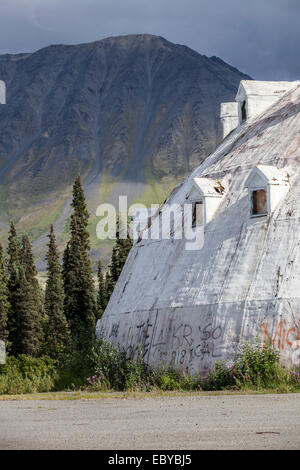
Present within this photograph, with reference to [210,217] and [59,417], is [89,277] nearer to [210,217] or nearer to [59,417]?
[210,217]

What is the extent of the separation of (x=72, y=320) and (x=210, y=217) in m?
37.8

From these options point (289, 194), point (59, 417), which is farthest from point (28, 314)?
point (59, 417)

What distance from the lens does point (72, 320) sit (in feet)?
197

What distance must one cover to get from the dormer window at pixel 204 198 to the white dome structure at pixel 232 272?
0.12 feet

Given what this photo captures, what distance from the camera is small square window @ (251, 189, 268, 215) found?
22.3 m

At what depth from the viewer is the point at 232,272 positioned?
21344mm

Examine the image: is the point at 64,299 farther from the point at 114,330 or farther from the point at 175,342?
the point at 175,342

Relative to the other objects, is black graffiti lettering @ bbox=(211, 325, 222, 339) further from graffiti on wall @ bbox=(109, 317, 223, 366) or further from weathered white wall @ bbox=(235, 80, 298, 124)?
weathered white wall @ bbox=(235, 80, 298, 124)

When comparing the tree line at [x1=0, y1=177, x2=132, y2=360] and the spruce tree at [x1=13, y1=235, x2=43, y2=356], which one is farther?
the spruce tree at [x1=13, y1=235, x2=43, y2=356]

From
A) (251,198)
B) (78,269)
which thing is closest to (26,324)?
(78,269)

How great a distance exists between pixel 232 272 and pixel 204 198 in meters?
3.18

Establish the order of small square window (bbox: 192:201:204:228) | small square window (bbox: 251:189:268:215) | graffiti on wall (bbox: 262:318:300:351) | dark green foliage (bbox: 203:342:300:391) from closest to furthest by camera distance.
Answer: dark green foliage (bbox: 203:342:300:391), graffiti on wall (bbox: 262:318:300:351), small square window (bbox: 251:189:268:215), small square window (bbox: 192:201:204:228)

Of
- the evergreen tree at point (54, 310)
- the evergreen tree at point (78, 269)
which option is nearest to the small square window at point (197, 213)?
the evergreen tree at point (78, 269)

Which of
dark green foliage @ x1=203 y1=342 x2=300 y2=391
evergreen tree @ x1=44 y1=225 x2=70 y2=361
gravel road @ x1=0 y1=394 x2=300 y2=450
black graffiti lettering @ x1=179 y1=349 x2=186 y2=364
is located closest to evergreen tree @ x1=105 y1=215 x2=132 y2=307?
evergreen tree @ x1=44 y1=225 x2=70 y2=361
